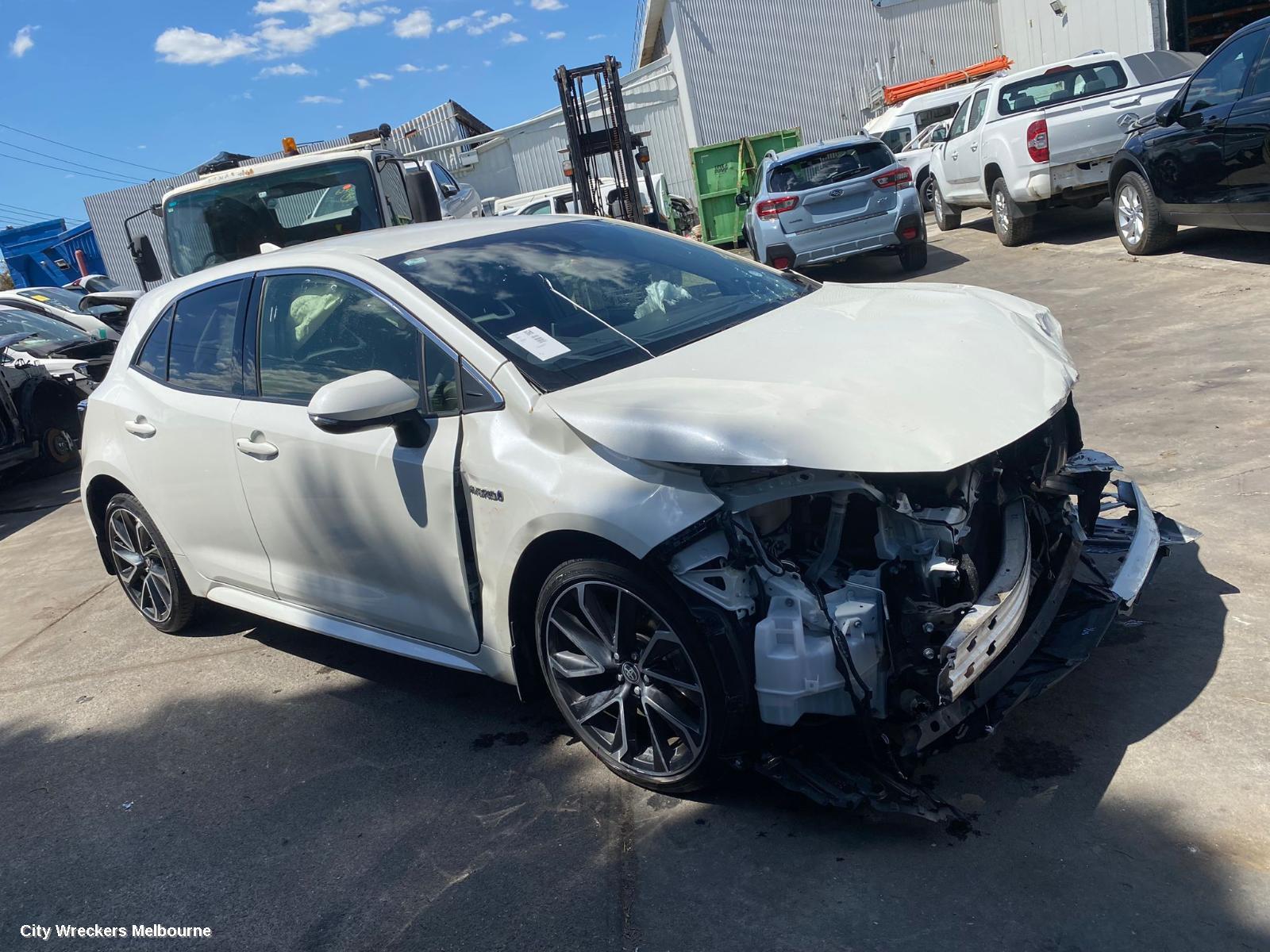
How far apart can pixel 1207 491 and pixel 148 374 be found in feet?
15.4

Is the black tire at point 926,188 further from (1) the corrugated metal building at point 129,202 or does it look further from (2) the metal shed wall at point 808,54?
(1) the corrugated metal building at point 129,202

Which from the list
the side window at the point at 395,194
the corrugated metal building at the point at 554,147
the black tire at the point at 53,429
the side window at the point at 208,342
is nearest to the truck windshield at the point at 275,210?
the side window at the point at 395,194

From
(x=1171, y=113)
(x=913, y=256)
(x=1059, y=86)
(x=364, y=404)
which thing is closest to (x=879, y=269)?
(x=913, y=256)

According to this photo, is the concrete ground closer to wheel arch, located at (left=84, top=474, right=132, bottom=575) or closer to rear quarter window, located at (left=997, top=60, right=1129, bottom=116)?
wheel arch, located at (left=84, top=474, right=132, bottom=575)

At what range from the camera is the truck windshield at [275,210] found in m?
9.34

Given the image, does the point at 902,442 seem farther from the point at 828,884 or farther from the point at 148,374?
the point at 148,374

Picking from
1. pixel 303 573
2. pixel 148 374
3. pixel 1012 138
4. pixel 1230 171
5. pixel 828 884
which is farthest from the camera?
pixel 1012 138

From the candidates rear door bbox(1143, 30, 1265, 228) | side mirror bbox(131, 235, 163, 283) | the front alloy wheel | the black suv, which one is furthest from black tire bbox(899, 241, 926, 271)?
the front alloy wheel

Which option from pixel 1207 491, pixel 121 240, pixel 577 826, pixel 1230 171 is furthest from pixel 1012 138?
pixel 121 240

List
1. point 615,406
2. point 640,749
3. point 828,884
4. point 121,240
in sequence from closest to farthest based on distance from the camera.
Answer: point 828,884
point 615,406
point 640,749
point 121,240

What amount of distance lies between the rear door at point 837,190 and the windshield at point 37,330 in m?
8.07

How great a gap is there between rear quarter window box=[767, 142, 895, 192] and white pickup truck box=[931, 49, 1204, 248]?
1.38 m

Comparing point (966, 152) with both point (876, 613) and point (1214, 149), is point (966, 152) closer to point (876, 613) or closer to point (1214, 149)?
point (1214, 149)

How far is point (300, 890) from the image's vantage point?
3088mm
